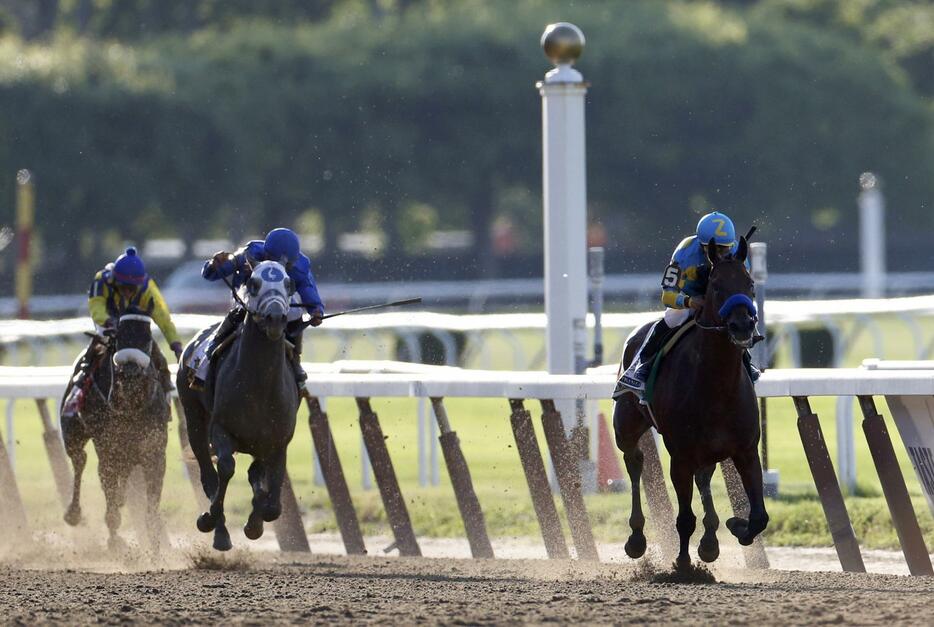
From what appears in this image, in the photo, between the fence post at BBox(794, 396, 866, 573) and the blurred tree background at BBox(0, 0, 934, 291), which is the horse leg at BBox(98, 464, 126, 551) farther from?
the blurred tree background at BBox(0, 0, 934, 291)

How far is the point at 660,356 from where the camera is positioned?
8273 millimetres

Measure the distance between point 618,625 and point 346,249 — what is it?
114 feet

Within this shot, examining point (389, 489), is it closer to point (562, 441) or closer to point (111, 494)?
point (562, 441)

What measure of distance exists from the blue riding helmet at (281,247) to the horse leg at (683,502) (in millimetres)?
2053

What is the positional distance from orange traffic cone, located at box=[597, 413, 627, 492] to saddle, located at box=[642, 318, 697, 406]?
2089 mm

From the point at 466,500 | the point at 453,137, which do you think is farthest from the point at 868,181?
the point at 466,500

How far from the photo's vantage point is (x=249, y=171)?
35.4 m

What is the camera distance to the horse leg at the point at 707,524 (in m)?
8.10

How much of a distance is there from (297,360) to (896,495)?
2761 millimetres

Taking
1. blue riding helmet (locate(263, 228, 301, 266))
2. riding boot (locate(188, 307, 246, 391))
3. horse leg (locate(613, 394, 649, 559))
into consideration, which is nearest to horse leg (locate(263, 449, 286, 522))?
riding boot (locate(188, 307, 246, 391))

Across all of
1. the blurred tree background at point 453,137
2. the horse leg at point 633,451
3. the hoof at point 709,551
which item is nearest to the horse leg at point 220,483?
the horse leg at point 633,451

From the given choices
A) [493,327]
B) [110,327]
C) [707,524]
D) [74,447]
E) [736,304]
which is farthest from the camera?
[493,327]

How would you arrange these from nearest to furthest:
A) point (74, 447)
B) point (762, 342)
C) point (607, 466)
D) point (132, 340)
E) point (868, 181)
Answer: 1. point (762, 342)
2. point (132, 340)
3. point (74, 447)
4. point (607, 466)
5. point (868, 181)

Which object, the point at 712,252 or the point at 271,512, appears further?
the point at 271,512
